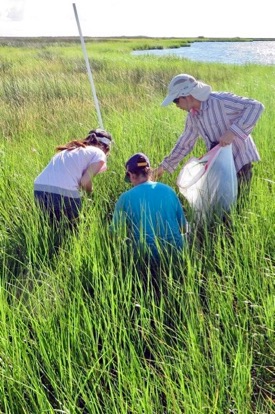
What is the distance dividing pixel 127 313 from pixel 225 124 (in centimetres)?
159

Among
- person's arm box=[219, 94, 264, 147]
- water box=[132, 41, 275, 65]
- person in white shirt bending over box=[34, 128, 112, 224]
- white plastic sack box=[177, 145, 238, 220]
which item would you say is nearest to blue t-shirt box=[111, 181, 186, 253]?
white plastic sack box=[177, 145, 238, 220]

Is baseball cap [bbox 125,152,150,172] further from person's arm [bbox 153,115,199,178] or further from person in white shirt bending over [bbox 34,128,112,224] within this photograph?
person's arm [bbox 153,115,199,178]

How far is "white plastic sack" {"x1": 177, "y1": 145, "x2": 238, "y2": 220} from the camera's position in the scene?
266 centimetres

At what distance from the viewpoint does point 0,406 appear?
59.2 inches

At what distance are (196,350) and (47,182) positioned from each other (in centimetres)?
170

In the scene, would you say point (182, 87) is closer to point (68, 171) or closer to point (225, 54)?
point (68, 171)

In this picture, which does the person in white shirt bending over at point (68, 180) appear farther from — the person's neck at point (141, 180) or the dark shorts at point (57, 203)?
the person's neck at point (141, 180)

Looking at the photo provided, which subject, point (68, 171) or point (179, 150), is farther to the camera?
point (179, 150)

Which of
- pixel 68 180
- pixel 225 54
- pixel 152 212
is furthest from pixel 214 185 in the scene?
pixel 225 54

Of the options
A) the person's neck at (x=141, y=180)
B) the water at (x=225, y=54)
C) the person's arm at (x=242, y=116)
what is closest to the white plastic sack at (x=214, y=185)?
the person's arm at (x=242, y=116)

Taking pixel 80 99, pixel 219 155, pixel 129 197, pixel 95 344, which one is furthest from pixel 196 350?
pixel 80 99

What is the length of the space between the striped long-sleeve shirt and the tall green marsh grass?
12.1 inches

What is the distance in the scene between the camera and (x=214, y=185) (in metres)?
2.73

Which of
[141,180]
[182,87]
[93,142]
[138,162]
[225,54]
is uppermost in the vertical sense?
[225,54]
